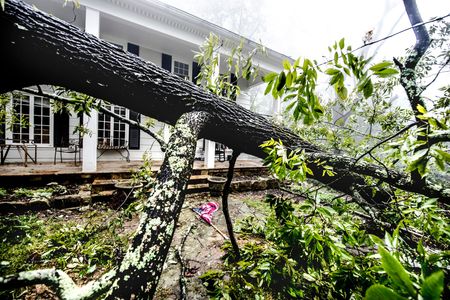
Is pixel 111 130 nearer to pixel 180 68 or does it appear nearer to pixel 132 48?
pixel 132 48

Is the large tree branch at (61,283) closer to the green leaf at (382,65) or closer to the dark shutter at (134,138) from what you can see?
the green leaf at (382,65)

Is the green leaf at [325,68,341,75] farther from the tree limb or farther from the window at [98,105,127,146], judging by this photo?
the window at [98,105,127,146]

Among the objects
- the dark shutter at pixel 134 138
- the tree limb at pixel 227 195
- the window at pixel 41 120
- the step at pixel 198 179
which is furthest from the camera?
the dark shutter at pixel 134 138

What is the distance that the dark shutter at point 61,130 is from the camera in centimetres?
709

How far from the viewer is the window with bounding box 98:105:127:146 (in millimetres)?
7603

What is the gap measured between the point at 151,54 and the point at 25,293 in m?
8.31

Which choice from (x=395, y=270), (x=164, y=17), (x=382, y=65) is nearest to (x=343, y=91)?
(x=382, y=65)

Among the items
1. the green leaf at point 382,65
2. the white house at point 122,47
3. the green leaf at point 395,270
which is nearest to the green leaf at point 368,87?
the green leaf at point 382,65

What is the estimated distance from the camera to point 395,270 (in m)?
0.41

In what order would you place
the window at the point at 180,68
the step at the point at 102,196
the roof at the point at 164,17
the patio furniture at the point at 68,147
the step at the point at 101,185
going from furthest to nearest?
the window at the point at 180,68 < the patio furniture at the point at 68,147 < the roof at the point at 164,17 < the step at the point at 101,185 < the step at the point at 102,196

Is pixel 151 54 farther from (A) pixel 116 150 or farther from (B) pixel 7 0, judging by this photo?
(B) pixel 7 0

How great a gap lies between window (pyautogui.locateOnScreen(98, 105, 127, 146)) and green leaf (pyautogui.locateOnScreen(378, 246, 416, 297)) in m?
8.66

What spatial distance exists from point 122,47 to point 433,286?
8.89 m

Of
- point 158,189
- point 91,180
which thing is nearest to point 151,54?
point 91,180
